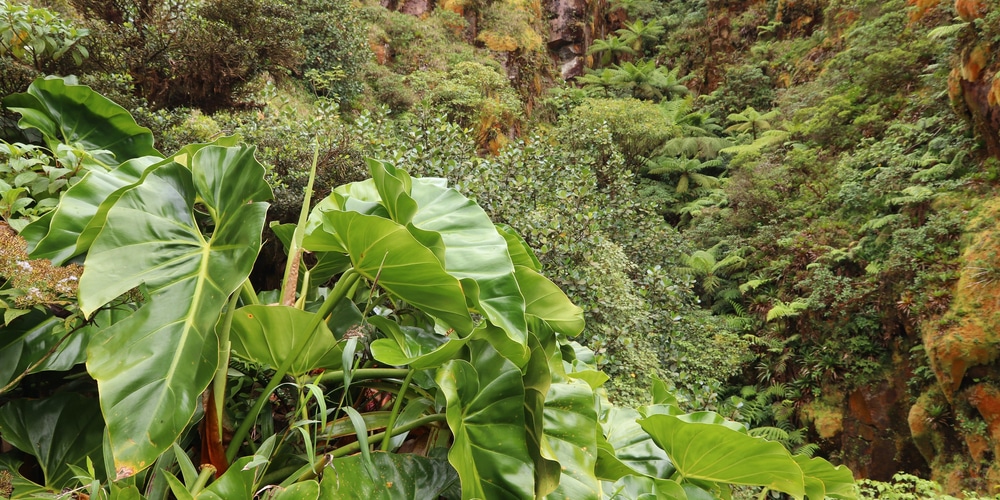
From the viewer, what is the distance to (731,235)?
29.0 feet

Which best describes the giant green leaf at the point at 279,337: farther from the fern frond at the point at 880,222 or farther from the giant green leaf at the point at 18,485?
the fern frond at the point at 880,222

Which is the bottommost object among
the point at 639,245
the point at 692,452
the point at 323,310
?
the point at 639,245

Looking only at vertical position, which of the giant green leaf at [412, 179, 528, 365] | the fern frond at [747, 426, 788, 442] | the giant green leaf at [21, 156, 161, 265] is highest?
the giant green leaf at [21, 156, 161, 265]

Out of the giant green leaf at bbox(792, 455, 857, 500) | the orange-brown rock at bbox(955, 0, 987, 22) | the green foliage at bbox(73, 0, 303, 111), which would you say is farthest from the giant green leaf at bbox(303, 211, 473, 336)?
the orange-brown rock at bbox(955, 0, 987, 22)

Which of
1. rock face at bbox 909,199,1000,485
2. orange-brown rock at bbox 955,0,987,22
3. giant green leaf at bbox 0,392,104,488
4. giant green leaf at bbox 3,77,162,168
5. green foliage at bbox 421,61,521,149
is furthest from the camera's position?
green foliage at bbox 421,61,521,149

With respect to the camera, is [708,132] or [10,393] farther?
[708,132]

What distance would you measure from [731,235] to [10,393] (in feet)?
30.3

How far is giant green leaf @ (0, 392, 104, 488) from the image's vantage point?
2.79 ft

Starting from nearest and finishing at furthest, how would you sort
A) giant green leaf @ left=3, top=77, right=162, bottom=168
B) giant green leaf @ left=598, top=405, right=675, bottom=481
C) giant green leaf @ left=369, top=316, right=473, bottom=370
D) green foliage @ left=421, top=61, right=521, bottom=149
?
giant green leaf @ left=369, top=316, right=473, bottom=370 < giant green leaf @ left=598, top=405, right=675, bottom=481 < giant green leaf @ left=3, top=77, right=162, bottom=168 < green foliage @ left=421, top=61, right=521, bottom=149

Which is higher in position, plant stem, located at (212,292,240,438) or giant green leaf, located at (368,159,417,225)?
giant green leaf, located at (368,159,417,225)

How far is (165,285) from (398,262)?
332 millimetres

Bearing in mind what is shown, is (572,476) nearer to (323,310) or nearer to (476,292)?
(476,292)

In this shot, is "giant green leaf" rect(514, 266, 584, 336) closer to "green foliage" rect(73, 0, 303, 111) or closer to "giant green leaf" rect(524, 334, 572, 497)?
"giant green leaf" rect(524, 334, 572, 497)

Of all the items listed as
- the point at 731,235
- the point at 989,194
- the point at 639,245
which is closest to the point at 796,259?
the point at 731,235
